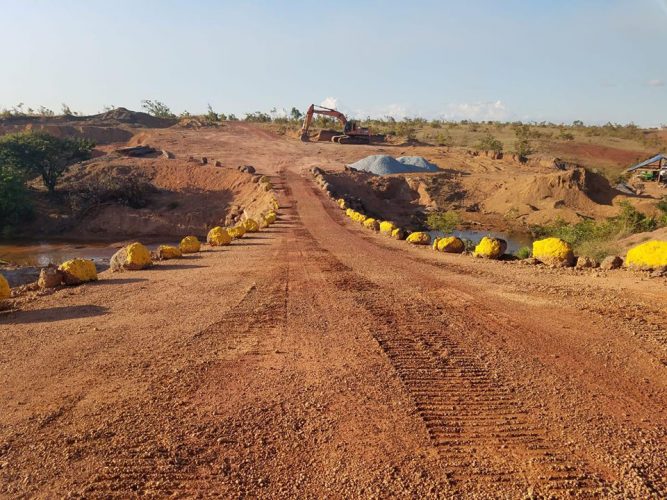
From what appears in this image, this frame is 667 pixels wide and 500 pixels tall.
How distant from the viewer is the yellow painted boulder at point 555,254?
32.2 ft

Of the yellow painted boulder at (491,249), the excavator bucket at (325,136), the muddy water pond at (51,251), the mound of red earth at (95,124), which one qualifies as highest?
the mound of red earth at (95,124)

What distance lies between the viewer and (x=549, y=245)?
10.1m

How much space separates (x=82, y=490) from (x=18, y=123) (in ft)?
210

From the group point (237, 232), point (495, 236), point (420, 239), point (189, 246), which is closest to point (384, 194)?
point (495, 236)

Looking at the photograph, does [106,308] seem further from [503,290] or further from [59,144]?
[59,144]

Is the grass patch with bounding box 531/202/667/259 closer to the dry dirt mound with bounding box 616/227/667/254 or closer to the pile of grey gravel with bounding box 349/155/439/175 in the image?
the dry dirt mound with bounding box 616/227/667/254

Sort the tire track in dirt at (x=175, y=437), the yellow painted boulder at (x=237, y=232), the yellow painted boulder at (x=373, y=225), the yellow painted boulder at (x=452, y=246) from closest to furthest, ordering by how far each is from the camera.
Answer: the tire track in dirt at (x=175, y=437), the yellow painted boulder at (x=452, y=246), the yellow painted boulder at (x=237, y=232), the yellow painted boulder at (x=373, y=225)

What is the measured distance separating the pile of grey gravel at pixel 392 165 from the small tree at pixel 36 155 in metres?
21.5

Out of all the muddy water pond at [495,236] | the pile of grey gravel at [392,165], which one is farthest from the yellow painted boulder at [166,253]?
the pile of grey gravel at [392,165]

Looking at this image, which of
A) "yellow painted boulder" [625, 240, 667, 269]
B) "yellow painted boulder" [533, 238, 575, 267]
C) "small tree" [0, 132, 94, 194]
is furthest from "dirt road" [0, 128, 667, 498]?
"small tree" [0, 132, 94, 194]

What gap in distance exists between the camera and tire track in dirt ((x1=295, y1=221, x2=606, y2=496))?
3160mm

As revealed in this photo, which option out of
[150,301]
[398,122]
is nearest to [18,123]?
[398,122]

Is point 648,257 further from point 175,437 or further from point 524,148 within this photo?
point 524,148

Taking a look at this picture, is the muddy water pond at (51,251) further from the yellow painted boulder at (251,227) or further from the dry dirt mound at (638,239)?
the dry dirt mound at (638,239)
